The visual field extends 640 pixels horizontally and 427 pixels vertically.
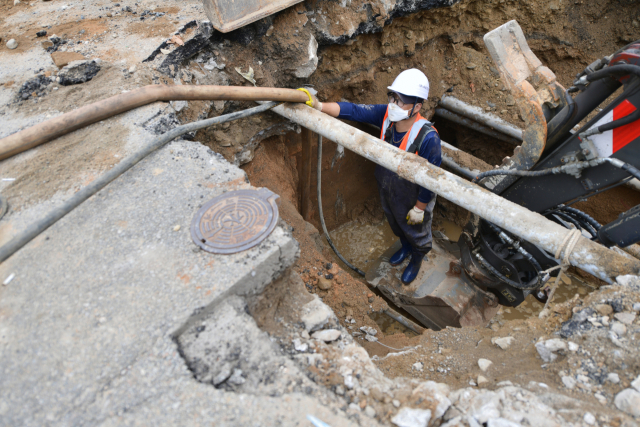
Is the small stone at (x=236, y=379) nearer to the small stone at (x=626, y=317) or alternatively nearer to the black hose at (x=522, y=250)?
the small stone at (x=626, y=317)

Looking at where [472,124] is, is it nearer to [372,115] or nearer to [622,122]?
[372,115]

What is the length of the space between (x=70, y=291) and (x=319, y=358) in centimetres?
134

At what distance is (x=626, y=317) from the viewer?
1.97m

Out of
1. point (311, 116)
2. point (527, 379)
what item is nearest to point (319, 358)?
point (527, 379)

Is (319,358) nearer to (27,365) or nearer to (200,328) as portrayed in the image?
(200,328)

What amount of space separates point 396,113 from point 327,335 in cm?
214

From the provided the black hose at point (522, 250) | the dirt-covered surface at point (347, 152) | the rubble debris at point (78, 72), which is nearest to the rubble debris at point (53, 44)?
the dirt-covered surface at point (347, 152)

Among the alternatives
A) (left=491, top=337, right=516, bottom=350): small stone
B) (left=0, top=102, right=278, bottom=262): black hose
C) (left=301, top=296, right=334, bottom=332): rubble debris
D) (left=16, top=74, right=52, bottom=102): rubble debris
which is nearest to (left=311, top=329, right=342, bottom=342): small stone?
(left=301, top=296, right=334, bottom=332): rubble debris

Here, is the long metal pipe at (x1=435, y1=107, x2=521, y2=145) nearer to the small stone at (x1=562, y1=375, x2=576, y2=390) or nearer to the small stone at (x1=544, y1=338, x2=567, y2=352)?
the small stone at (x1=544, y1=338, x2=567, y2=352)

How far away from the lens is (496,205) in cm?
254

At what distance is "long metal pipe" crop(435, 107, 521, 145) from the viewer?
5.19 metres

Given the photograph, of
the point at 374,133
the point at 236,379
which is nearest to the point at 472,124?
the point at 374,133

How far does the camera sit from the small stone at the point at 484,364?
2.15 metres

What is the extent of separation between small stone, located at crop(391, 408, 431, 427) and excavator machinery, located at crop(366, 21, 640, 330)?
1611 millimetres
